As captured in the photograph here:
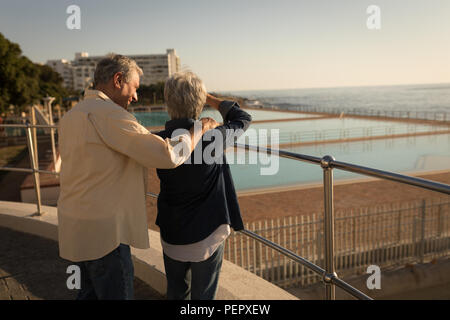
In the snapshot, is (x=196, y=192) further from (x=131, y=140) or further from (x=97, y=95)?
(x=97, y=95)

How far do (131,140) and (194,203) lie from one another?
365 mm

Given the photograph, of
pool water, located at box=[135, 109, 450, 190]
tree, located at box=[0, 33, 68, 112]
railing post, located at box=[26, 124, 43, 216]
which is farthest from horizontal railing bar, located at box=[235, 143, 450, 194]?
tree, located at box=[0, 33, 68, 112]

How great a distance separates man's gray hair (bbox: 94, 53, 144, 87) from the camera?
139 centimetres

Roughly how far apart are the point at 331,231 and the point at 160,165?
78 cm

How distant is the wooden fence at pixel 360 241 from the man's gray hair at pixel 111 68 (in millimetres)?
5704

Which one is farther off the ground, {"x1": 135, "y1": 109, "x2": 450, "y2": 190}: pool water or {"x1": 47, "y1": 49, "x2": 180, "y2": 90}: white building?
{"x1": 47, "y1": 49, "x2": 180, "y2": 90}: white building

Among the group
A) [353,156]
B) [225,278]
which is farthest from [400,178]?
[353,156]

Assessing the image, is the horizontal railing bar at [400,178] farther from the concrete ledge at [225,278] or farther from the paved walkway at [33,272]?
the paved walkway at [33,272]

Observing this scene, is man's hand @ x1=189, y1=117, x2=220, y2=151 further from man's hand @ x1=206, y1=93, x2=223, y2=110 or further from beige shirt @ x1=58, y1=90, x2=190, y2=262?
man's hand @ x1=206, y1=93, x2=223, y2=110

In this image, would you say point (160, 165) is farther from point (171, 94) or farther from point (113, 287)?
point (113, 287)

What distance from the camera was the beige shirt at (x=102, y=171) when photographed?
1294 mm

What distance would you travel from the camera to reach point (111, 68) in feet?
4.56

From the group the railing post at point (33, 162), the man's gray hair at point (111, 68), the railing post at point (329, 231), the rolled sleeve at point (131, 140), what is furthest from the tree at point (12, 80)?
the railing post at point (329, 231)
